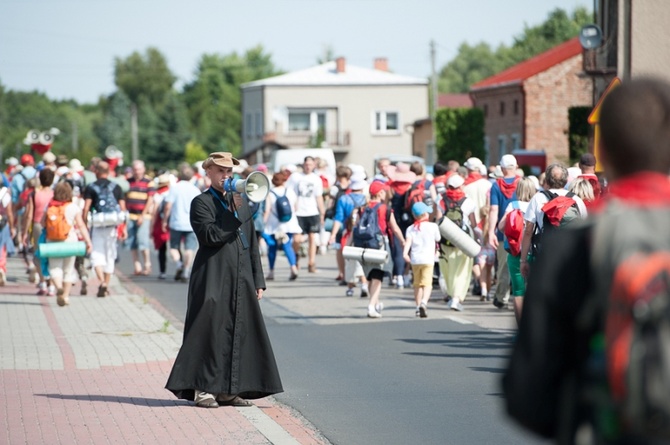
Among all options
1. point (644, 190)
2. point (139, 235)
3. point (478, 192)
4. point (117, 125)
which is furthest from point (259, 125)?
point (644, 190)

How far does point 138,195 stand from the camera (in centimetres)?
2289

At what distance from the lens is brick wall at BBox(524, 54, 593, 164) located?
2329 inches

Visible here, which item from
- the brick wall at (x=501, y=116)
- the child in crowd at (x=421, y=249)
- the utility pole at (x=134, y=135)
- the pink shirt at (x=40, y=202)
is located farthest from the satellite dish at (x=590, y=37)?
the utility pole at (x=134, y=135)

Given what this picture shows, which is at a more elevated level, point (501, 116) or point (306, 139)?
point (501, 116)

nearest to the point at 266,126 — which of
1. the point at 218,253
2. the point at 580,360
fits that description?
the point at 218,253

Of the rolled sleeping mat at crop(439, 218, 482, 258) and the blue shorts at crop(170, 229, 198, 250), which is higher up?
the rolled sleeping mat at crop(439, 218, 482, 258)

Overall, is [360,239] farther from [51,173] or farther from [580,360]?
[580,360]

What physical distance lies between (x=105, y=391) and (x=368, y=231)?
21.7ft

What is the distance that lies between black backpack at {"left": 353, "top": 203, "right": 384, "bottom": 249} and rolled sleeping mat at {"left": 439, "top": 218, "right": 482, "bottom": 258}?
811mm

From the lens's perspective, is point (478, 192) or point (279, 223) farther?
point (279, 223)

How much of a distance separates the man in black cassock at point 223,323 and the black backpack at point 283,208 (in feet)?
37.1

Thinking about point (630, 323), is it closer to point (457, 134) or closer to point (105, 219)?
point (105, 219)

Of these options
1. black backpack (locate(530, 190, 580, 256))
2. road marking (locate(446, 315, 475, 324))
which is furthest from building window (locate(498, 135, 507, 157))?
black backpack (locate(530, 190, 580, 256))

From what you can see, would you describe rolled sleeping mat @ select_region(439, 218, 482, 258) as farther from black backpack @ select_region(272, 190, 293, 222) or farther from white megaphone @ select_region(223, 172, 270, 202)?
white megaphone @ select_region(223, 172, 270, 202)
